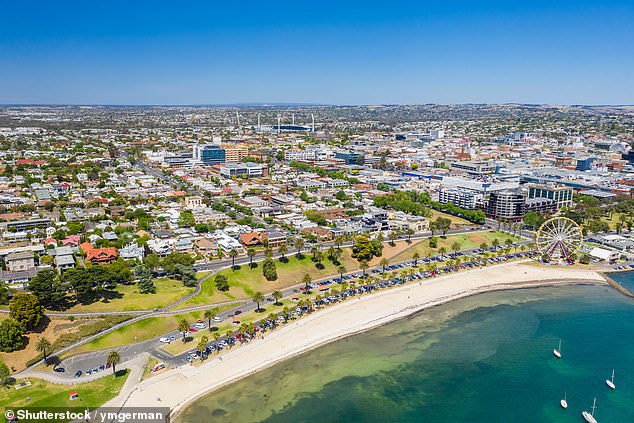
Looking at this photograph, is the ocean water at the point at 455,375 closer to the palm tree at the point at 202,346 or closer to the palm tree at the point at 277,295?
the palm tree at the point at 202,346

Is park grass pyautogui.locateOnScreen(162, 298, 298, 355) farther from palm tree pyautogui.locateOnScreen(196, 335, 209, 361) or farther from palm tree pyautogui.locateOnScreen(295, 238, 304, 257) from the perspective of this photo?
palm tree pyautogui.locateOnScreen(295, 238, 304, 257)

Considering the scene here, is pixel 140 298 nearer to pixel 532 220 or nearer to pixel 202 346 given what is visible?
pixel 202 346

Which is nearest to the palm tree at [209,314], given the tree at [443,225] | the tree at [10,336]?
the tree at [10,336]

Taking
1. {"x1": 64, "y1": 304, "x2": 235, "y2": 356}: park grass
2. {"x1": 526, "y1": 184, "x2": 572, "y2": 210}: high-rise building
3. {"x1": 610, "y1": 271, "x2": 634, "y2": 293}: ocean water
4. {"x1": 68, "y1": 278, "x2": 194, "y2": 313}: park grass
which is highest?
{"x1": 526, "y1": 184, "x2": 572, "y2": 210}: high-rise building

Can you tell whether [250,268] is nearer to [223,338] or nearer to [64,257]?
[223,338]

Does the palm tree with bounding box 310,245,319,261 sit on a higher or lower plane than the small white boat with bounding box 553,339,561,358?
higher

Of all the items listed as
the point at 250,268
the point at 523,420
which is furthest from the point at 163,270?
the point at 523,420

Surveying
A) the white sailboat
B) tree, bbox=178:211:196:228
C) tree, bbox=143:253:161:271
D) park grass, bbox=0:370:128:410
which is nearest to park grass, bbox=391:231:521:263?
tree, bbox=143:253:161:271
